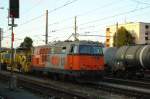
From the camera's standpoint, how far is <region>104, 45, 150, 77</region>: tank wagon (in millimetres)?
33281

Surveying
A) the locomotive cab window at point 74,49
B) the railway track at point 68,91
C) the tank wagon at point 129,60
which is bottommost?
the railway track at point 68,91

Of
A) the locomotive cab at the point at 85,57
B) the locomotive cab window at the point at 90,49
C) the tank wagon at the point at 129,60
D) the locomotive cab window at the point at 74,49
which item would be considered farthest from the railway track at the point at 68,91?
the tank wagon at the point at 129,60

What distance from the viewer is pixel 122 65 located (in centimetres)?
3616

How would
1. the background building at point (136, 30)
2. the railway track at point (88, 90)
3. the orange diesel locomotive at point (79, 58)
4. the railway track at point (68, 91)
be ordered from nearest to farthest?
the railway track at point (68, 91) → the railway track at point (88, 90) → the orange diesel locomotive at point (79, 58) → the background building at point (136, 30)

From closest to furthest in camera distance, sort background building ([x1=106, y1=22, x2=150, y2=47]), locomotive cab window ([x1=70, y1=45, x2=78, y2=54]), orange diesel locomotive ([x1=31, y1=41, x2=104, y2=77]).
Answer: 1. orange diesel locomotive ([x1=31, y1=41, x2=104, y2=77])
2. locomotive cab window ([x1=70, y1=45, x2=78, y2=54])
3. background building ([x1=106, y1=22, x2=150, y2=47])

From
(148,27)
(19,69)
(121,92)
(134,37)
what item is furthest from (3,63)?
(148,27)

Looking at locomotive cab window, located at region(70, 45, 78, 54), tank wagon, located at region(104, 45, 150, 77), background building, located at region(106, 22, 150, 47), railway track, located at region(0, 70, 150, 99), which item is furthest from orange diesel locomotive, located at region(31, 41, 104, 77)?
background building, located at region(106, 22, 150, 47)

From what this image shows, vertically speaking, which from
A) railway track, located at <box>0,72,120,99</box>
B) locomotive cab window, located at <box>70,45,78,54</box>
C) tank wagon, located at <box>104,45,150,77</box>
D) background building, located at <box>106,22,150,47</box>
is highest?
background building, located at <box>106,22,150,47</box>

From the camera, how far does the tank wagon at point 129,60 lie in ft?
109

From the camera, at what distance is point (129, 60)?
35.1 meters

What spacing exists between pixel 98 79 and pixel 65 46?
133 inches

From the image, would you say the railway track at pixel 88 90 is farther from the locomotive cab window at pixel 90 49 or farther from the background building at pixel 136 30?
the background building at pixel 136 30

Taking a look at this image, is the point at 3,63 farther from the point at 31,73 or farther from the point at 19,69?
the point at 31,73

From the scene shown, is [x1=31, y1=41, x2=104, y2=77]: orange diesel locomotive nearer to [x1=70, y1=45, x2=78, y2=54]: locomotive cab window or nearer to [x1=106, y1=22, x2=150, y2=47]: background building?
[x1=70, y1=45, x2=78, y2=54]: locomotive cab window
